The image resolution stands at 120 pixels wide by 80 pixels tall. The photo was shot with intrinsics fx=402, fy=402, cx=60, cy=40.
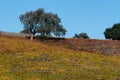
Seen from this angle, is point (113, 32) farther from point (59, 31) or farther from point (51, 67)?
point (51, 67)

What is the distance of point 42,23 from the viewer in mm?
75625

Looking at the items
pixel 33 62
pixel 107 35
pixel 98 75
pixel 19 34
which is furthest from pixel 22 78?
pixel 107 35

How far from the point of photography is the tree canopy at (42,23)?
7469cm

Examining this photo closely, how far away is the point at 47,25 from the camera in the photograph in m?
74.6

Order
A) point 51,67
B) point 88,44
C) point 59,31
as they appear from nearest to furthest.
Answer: point 51,67
point 88,44
point 59,31

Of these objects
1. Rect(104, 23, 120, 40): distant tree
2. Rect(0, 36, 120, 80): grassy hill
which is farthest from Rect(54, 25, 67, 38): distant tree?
Rect(104, 23, 120, 40): distant tree

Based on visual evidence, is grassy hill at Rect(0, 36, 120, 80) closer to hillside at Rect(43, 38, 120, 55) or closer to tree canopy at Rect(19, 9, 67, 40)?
hillside at Rect(43, 38, 120, 55)

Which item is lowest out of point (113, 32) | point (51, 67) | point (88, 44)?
point (51, 67)

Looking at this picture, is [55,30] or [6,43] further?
[55,30]

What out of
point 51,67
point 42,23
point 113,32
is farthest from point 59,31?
point 113,32

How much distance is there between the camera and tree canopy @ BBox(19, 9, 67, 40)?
74.7 metres

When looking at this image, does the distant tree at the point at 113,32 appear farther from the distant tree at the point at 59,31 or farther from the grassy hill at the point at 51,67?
the grassy hill at the point at 51,67

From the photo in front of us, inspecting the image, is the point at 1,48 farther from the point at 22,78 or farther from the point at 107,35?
the point at 107,35

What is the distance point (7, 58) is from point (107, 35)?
9737 cm
